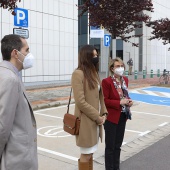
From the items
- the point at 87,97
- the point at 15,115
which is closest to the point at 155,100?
the point at 87,97

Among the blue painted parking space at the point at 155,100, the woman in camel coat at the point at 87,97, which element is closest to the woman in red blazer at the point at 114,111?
the woman in camel coat at the point at 87,97

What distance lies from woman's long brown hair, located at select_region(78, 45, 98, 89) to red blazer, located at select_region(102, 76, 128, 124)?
2.40ft

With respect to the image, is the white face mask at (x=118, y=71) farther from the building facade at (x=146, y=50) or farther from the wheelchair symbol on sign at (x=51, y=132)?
the building facade at (x=146, y=50)

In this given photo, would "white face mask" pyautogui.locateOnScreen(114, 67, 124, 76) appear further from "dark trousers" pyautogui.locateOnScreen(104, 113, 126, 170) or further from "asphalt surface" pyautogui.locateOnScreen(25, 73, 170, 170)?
"asphalt surface" pyautogui.locateOnScreen(25, 73, 170, 170)

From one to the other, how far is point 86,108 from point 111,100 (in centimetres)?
93

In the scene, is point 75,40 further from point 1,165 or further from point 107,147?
point 1,165

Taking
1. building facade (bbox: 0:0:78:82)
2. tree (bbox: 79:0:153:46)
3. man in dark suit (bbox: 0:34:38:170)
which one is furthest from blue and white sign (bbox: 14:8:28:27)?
building facade (bbox: 0:0:78:82)

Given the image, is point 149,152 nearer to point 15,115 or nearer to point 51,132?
point 51,132

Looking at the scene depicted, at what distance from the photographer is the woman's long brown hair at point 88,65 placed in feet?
11.4

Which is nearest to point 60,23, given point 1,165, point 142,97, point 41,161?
point 142,97

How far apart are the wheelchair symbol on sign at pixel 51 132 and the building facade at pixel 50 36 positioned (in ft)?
31.6

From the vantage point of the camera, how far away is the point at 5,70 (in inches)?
88.3

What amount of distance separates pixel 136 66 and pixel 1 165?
31.2 m

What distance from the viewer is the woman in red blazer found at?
13.9 feet
